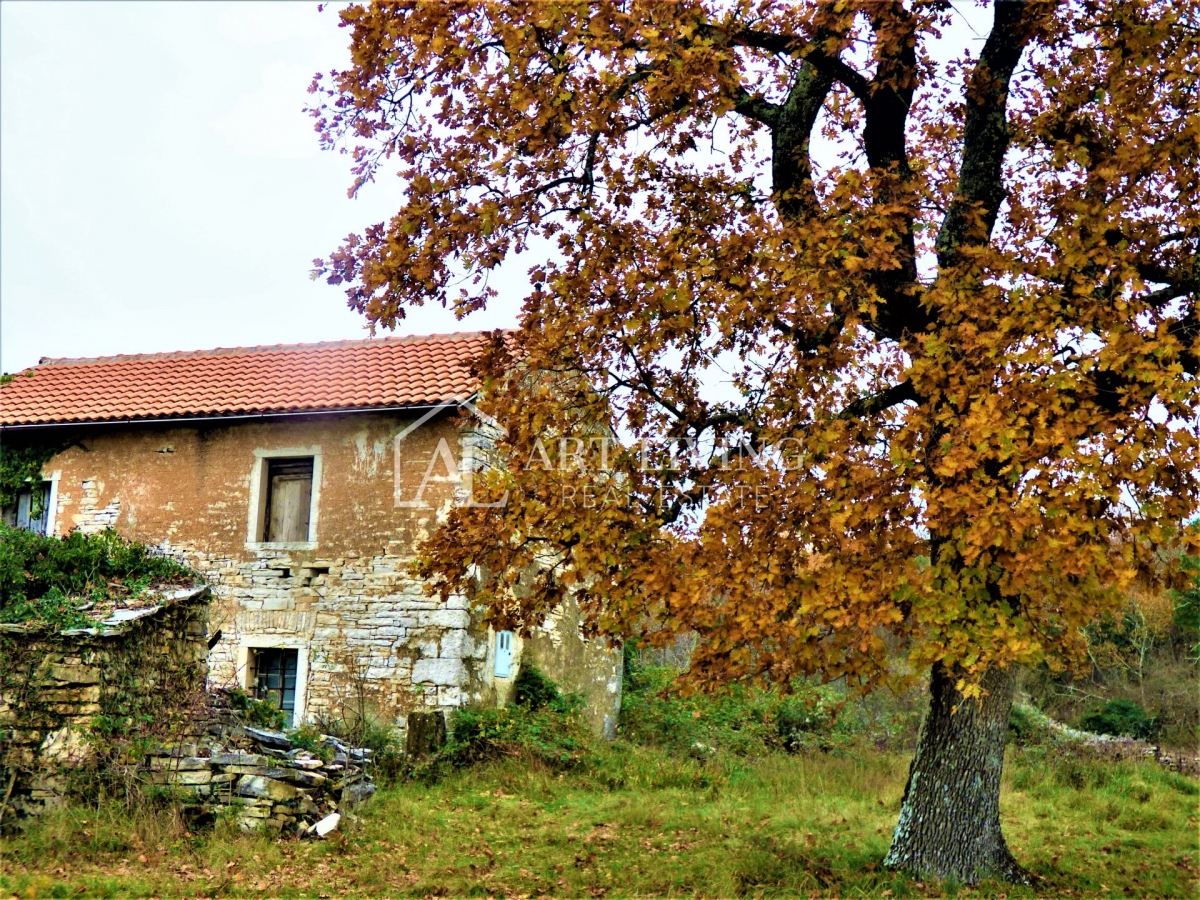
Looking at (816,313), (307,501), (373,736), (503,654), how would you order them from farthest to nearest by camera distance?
(307,501), (503,654), (373,736), (816,313)

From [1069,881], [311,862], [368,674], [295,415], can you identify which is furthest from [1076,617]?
[295,415]

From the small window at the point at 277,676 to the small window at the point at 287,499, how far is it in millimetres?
1624

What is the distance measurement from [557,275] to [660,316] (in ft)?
3.38

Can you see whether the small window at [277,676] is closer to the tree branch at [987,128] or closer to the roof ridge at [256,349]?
the roof ridge at [256,349]

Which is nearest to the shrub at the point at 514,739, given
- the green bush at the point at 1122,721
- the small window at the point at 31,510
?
the small window at the point at 31,510

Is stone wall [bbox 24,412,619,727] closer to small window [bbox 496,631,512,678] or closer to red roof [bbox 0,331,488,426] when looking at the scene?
small window [bbox 496,631,512,678]

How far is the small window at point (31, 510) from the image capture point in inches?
630

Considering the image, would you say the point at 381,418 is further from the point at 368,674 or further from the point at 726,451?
the point at 726,451

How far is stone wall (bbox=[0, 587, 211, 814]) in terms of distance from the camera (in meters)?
9.08

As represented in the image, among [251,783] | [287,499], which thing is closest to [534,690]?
[287,499]

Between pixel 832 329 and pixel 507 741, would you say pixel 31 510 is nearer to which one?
pixel 507 741

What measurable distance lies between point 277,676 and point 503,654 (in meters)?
3.23

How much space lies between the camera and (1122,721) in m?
19.4

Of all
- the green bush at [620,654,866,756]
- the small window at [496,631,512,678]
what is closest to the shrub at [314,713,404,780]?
the small window at [496,631,512,678]
